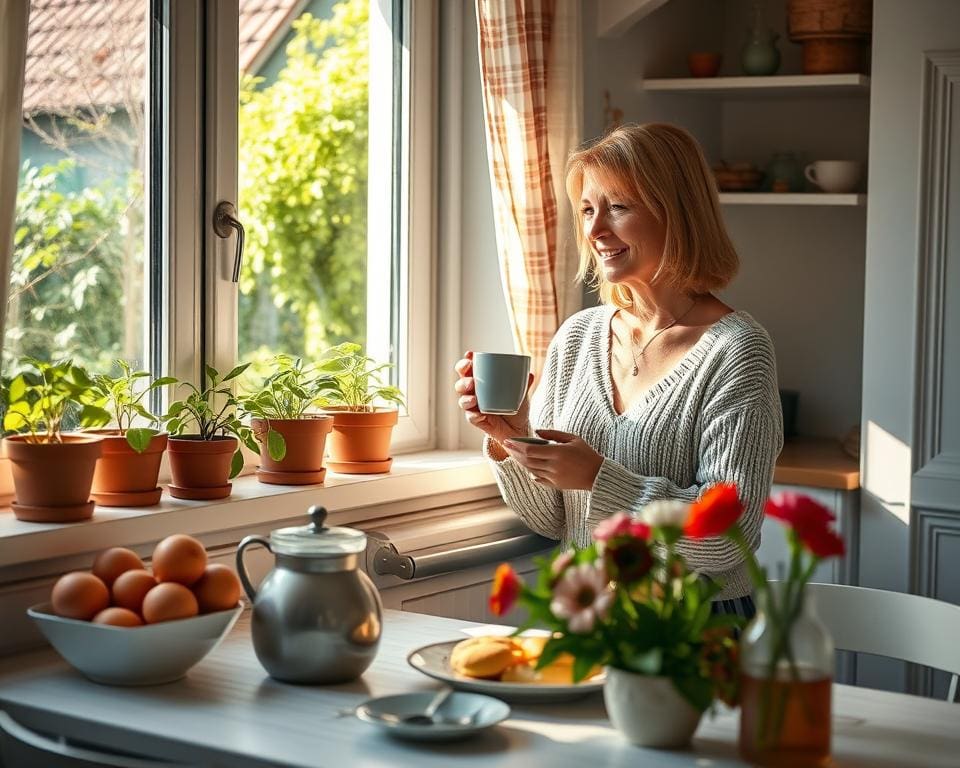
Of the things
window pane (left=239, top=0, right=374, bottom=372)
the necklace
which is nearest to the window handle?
window pane (left=239, top=0, right=374, bottom=372)

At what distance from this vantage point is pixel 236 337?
2.49m

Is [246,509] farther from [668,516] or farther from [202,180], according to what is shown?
[668,516]

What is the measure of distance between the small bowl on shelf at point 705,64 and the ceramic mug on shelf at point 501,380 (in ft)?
5.39

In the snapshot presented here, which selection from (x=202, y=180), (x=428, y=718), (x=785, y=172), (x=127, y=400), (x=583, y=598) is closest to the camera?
(x=583, y=598)

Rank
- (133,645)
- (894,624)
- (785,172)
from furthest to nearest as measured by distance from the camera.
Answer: (785,172), (894,624), (133,645)

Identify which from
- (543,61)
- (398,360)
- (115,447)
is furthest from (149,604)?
(543,61)

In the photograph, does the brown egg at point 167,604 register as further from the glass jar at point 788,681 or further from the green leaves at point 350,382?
the green leaves at point 350,382

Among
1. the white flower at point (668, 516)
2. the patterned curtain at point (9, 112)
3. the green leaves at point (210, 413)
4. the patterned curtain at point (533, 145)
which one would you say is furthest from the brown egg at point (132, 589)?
the patterned curtain at point (533, 145)

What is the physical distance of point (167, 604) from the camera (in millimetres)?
1684

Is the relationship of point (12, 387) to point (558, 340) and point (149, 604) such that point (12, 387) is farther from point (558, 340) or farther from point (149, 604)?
point (558, 340)

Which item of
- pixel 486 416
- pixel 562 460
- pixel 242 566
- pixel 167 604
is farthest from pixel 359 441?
pixel 167 604

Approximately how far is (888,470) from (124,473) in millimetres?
1678

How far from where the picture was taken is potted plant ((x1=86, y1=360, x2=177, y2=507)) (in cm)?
209

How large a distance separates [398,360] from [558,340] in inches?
21.4
